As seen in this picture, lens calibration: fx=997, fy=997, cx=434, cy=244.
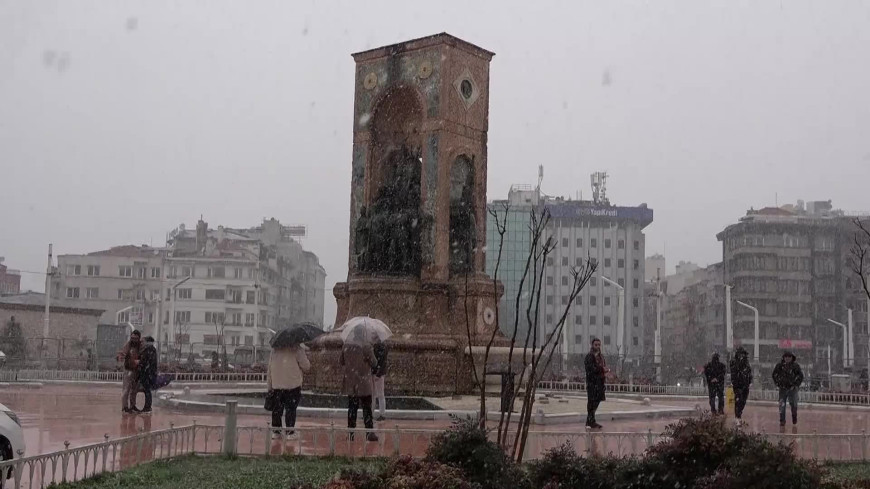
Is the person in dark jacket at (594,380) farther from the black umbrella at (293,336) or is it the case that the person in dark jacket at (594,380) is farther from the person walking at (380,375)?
the black umbrella at (293,336)

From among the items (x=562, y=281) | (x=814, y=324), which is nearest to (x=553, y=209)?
(x=562, y=281)

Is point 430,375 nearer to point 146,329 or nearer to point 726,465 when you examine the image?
point 726,465

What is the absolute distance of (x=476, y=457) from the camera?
707 centimetres

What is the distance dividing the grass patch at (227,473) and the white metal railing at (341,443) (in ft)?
0.66

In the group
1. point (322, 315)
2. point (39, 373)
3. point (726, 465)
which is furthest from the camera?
point (322, 315)

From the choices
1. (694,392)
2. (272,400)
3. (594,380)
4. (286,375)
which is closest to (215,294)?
(694,392)

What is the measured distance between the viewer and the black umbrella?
41.3 feet

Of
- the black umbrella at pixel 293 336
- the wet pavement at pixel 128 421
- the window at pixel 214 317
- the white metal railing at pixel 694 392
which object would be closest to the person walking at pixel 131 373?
the wet pavement at pixel 128 421

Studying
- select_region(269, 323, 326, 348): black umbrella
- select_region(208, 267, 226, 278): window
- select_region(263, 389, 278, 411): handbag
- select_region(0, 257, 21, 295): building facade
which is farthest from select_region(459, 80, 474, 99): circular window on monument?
select_region(0, 257, 21, 295): building facade

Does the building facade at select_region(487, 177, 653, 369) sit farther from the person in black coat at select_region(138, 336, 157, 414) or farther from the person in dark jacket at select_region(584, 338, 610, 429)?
the person in dark jacket at select_region(584, 338, 610, 429)

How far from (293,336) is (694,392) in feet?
58.1

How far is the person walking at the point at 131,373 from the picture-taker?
1653 cm

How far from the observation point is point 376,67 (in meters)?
21.4

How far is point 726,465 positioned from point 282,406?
7.07 meters
